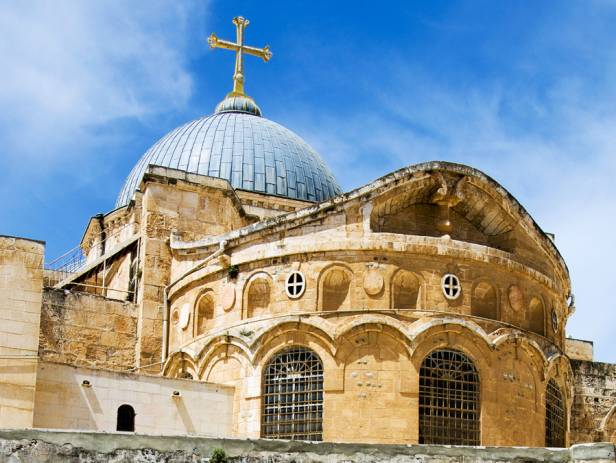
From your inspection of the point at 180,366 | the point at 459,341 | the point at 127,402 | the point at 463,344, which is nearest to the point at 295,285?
the point at 180,366

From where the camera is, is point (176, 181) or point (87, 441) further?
point (176, 181)

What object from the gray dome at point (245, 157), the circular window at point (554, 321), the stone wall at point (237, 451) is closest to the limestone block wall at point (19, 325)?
the stone wall at point (237, 451)

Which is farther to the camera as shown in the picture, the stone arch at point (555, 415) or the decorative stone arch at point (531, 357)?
the stone arch at point (555, 415)

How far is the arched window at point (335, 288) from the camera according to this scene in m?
29.7

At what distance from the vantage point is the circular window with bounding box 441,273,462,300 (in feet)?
98.2

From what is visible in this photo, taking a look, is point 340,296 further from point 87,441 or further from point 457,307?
point 87,441

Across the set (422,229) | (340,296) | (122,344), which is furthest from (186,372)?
(422,229)

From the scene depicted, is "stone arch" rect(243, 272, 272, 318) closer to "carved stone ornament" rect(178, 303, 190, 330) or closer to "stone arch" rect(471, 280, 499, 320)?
"carved stone ornament" rect(178, 303, 190, 330)

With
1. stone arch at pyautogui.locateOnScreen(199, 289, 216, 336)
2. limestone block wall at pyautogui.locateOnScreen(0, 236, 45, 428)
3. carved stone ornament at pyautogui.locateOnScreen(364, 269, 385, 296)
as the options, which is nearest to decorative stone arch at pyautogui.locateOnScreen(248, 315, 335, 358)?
carved stone ornament at pyautogui.locateOnScreen(364, 269, 385, 296)

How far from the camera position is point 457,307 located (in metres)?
29.9

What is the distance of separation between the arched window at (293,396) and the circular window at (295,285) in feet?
4.20

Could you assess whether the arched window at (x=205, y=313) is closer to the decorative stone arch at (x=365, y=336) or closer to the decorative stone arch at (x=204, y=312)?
the decorative stone arch at (x=204, y=312)

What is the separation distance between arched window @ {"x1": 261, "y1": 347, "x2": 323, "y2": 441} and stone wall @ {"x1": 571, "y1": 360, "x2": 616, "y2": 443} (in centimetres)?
1097

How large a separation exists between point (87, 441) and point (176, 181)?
1650 centimetres
